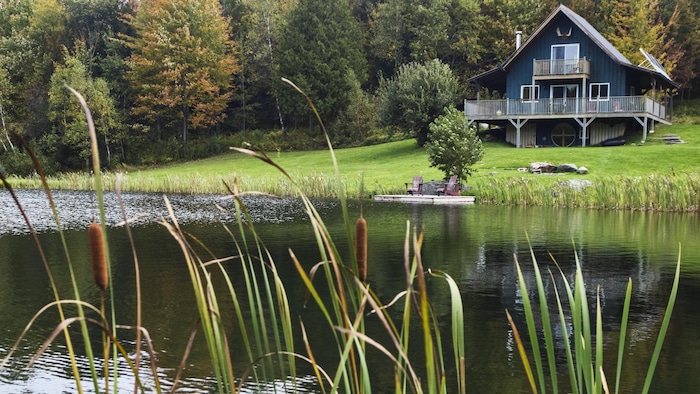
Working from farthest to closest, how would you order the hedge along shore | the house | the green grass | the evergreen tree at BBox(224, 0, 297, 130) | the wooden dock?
the evergreen tree at BBox(224, 0, 297, 130), the house, the green grass, the wooden dock, the hedge along shore

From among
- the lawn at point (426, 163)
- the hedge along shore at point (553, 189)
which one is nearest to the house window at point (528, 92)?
the lawn at point (426, 163)

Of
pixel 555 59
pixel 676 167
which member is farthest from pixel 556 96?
pixel 676 167

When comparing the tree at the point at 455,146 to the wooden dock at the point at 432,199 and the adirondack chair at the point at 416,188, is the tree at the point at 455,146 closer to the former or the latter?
the adirondack chair at the point at 416,188

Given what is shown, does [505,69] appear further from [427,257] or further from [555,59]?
[427,257]

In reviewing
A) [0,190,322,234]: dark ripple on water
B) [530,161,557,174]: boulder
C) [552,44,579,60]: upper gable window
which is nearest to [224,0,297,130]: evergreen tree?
[552,44,579,60]: upper gable window

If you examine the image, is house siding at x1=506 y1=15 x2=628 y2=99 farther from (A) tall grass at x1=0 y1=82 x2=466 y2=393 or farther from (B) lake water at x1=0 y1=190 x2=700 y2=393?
(A) tall grass at x1=0 y1=82 x2=466 y2=393

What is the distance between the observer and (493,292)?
9.60m

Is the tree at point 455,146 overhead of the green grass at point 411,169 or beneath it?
overhead

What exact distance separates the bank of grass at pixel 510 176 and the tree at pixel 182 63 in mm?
5890

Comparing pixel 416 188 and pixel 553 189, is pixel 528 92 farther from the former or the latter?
pixel 553 189

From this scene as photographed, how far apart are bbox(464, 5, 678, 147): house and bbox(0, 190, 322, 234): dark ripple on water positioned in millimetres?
14843

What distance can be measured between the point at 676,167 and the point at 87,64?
37.5 metres

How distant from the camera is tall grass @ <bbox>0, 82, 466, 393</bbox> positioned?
1.64m

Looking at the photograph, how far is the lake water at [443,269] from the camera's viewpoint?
639 cm
